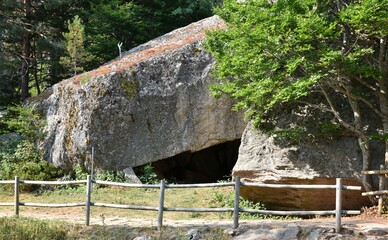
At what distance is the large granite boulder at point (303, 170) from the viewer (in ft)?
36.2

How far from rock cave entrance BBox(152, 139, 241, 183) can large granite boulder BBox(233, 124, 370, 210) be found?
6.02 meters

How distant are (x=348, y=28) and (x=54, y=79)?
1648cm

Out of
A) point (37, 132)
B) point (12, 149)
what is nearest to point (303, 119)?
point (37, 132)

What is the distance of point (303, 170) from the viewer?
11281 millimetres

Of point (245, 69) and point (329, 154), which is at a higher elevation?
point (245, 69)

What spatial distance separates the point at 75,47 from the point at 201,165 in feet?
25.8

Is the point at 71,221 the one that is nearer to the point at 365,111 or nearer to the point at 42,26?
the point at 365,111

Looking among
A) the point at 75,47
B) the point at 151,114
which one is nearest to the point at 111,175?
the point at 151,114

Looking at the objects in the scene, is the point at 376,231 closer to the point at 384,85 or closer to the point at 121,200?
the point at 384,85

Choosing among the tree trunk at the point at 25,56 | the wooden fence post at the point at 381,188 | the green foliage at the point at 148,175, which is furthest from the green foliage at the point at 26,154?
the wooden fence post at the point at 381,188

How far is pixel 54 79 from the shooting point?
74.1 feet

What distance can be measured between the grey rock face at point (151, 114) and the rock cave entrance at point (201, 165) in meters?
2.22

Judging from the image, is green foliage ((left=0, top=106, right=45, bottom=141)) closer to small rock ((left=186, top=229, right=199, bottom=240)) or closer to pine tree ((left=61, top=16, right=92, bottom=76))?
pine tree ((left=61, top=16, right=92, bottom=76))

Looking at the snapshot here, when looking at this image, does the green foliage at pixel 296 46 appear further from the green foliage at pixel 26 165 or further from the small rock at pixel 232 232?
the green foliage at pixel 26 165
